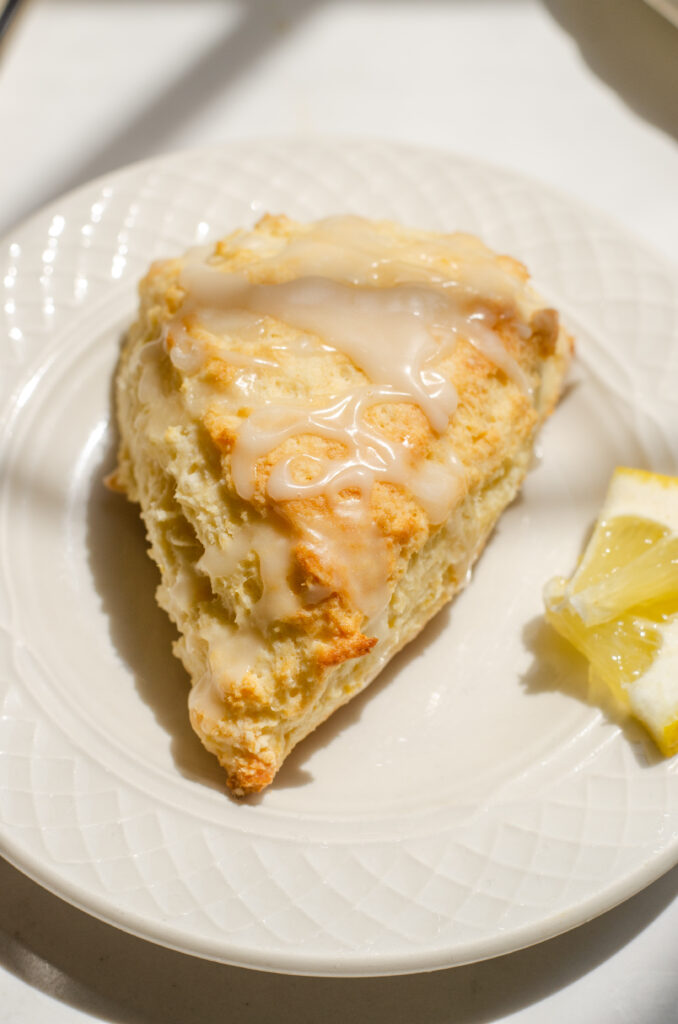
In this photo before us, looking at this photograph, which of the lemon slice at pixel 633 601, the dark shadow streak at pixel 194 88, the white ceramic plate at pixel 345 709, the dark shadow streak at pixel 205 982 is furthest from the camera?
the dark shadow streak at pixel 194 88

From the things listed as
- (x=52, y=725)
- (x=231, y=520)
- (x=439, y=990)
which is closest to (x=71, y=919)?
(x=52, y=725)

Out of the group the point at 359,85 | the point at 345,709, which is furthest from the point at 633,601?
the point at 359,85

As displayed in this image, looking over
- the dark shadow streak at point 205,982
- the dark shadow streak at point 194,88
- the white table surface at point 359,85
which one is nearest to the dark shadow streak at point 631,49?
the white table surface at point 359,85

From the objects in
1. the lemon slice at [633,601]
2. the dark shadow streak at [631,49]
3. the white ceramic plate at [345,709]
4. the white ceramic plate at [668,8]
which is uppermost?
the white ceramic plate at [668,8]

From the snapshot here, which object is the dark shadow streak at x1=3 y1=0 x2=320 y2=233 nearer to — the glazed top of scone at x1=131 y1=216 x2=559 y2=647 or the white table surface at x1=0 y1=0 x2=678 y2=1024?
the white table surface at x1=0 y1=0 x2=678 y2=1024

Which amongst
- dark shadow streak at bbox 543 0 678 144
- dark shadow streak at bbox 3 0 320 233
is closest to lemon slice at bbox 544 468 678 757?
dark shadow streak at bbox 543 0 678 144

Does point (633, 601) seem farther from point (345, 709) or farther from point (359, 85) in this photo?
point (359, 85)

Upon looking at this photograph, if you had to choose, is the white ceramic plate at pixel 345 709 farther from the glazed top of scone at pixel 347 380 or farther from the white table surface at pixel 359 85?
the white table surface at pixel 359 85
